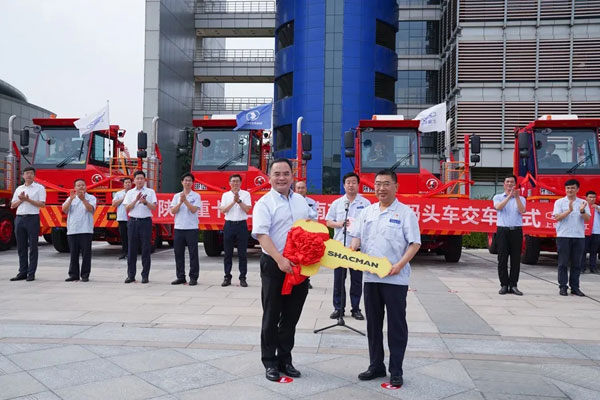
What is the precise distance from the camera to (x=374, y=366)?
13.9ft

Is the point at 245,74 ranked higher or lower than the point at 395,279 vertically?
higher

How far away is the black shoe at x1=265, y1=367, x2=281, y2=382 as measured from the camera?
13.6 feet

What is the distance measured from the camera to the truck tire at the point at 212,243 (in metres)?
13.7

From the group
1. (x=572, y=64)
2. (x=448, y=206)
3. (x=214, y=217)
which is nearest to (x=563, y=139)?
(x=448, y=206)

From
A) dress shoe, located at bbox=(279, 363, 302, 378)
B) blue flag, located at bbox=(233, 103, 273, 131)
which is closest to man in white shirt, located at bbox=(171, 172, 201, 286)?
blue flag, located at bbox=(233, 103, 273, 131)

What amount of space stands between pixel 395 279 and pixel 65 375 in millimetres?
2675

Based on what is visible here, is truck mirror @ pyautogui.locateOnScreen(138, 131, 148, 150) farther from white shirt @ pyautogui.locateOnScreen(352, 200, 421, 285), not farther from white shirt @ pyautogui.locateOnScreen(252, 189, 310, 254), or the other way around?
white shirt @ pyautogui.locateOnScreen(352, 200, 421, 285)

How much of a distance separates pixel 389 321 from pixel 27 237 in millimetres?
7510

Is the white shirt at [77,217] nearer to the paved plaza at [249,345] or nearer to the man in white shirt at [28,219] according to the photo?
the man in white shirt at [28,219]

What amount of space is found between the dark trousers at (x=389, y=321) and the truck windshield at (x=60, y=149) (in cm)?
1099

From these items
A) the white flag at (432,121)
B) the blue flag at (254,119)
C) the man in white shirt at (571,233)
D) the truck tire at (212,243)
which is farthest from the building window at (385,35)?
the man in white shirt at (571,233)

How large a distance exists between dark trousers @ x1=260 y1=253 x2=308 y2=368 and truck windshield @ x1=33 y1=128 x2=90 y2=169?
417 inches

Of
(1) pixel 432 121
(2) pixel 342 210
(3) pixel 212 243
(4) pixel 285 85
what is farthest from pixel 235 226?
(4) pixel 285 85

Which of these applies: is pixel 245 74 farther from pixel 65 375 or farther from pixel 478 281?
pixel 65 375
